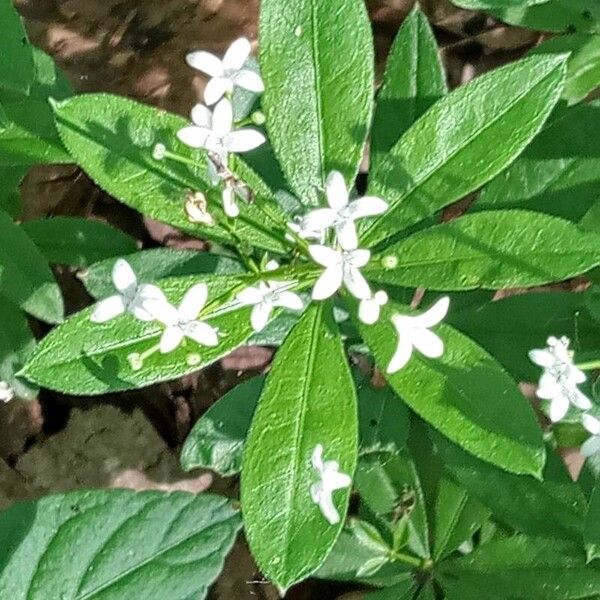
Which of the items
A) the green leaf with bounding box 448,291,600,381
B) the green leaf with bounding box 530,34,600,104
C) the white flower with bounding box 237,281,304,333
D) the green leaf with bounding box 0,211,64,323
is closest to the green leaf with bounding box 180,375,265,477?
the green leaf with bounding box 0,211,64,323

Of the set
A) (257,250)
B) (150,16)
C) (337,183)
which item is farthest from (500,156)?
(150,16)

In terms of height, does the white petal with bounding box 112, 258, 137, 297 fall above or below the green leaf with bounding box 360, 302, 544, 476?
above

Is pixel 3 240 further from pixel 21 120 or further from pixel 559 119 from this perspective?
pixel 559 119

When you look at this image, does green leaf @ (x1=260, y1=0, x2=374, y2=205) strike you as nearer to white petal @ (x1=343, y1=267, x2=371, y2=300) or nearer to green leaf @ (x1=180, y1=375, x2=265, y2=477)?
white petal @ (x1=343, y1=267, x2=371, y2=300)

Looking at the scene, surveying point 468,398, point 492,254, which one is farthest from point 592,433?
point 492,254

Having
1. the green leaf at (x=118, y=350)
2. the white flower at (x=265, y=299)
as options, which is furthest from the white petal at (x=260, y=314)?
the green leaf at (x=118, y=350)

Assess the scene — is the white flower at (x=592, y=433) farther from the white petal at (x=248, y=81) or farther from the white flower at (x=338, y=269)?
the white petal at (x=248, y=81)
